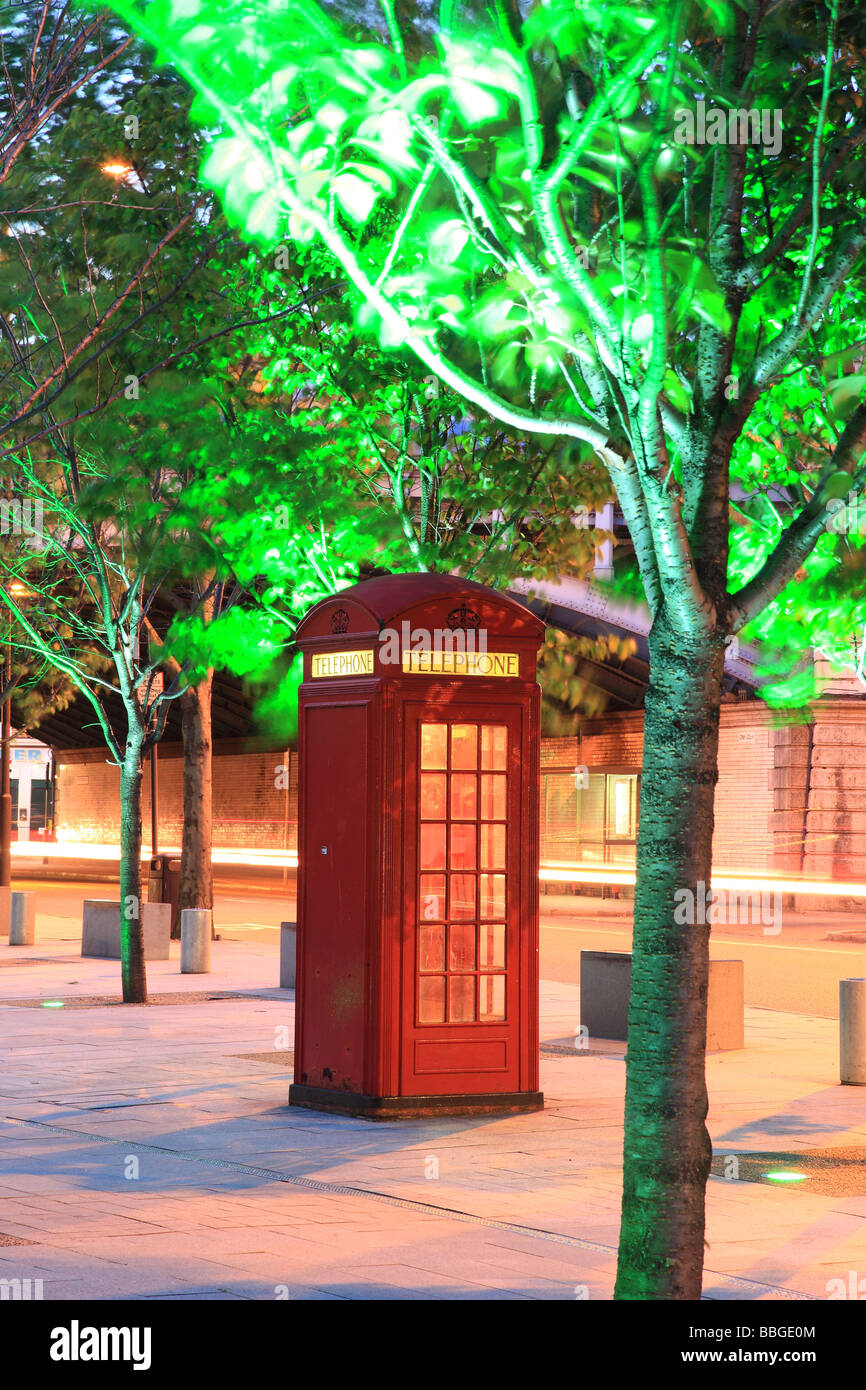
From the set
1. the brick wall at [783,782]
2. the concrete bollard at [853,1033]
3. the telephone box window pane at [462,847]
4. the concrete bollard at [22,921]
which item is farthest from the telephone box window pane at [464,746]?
the brick wall at [783,782]

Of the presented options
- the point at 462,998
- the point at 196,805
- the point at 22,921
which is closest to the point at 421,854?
the point at 462,998

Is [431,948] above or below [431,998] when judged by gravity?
above

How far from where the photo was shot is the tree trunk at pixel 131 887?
15.9m

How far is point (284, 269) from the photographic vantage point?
1510 centimetres

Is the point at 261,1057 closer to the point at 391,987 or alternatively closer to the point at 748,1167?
the point at 391,987

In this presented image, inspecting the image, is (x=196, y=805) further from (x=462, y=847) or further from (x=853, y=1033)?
(x=462, y=847)

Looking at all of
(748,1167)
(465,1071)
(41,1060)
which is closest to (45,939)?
(41,1060)

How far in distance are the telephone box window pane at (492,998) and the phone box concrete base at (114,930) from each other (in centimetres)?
1158

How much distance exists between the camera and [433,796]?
32.9ft

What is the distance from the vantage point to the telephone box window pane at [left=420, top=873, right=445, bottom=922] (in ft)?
32.8

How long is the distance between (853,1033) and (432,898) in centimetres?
358

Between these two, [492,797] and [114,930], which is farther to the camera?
[114,930]

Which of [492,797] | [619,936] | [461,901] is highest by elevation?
[492,797]

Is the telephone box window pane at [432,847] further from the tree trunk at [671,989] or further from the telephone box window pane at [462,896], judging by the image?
the tree trunk at [671,989]
